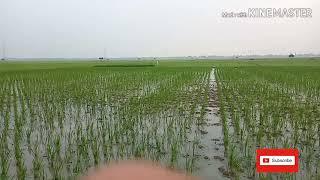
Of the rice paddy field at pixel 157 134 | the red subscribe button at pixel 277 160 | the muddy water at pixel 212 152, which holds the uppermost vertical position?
the red subscribe button at pixel 277 160

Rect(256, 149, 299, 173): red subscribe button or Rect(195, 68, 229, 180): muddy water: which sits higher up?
Rect(256, 149, 299, 173): red subscribe button

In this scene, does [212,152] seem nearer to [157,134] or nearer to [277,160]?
[157,134]

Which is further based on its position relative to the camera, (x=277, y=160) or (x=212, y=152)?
(x=212, y=152)

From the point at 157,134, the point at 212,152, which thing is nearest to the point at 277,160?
the point at 212,152

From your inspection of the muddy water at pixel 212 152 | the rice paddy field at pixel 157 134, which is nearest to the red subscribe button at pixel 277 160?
the rice paddy field at pixel 157 134

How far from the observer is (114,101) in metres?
10.9

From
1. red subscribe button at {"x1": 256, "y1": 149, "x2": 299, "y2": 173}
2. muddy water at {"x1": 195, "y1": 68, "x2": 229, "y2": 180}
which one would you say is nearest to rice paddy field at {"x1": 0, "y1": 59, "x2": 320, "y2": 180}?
muddy water at {"x1": 195, "y1": 68, "x2": 229, "y2": 180}

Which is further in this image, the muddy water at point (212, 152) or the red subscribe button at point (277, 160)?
the muddy water at point (212, 152)

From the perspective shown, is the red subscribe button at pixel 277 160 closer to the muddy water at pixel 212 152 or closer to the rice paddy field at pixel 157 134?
the rice paddy field at pixel 157 134

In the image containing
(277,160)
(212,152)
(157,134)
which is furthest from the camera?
(157,134)

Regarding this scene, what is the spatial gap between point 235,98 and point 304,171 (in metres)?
7.00

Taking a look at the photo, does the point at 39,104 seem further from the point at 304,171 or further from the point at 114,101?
the point at 304,171

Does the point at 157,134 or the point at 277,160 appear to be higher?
the point at 277,160

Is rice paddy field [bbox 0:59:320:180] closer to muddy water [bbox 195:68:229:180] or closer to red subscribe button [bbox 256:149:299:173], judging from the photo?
muddy water [bbox 195:68:229:180]
